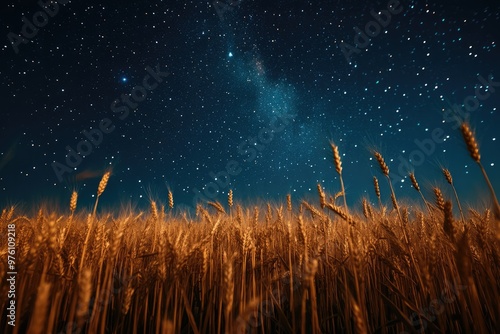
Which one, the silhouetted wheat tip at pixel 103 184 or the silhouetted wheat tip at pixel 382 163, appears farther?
the silhouetted wheat tip at pixel 382 163

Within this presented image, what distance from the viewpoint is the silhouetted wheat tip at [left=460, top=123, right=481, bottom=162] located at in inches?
63.1

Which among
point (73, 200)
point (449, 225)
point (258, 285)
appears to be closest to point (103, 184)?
point (73, 200)

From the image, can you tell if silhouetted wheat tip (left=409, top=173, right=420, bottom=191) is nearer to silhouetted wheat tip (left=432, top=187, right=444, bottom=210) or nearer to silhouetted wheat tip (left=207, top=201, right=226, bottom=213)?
silhouetted wheat tip (left=432, top=187, right=444, bottom=210)

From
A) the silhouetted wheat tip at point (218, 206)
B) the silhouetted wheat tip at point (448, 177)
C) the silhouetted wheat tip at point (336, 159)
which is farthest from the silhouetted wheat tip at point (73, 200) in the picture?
the silhouetted wheat tip at point (448, 177)

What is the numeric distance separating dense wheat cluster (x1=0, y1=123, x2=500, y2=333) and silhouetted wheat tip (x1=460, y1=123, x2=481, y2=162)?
3cm

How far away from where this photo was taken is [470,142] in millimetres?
1665

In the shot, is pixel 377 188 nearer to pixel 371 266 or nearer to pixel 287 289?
pixel 371 266

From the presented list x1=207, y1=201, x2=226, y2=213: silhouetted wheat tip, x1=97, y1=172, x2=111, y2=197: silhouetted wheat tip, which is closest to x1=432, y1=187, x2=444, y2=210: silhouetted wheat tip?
x1=207, y1=201, x2=226, y2=213: silhouetted wheat tip

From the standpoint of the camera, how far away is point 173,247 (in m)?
1.44

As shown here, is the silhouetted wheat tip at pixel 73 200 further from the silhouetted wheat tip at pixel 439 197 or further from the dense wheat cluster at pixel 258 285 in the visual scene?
the silhouetted wheat tip at pixel 439 197

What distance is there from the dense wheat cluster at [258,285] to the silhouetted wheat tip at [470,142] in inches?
1.0

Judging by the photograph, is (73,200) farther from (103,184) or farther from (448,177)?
(448,177)

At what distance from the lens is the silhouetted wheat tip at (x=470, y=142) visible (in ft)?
5.25

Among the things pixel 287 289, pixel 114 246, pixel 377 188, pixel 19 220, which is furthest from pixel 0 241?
pixel 377 188
